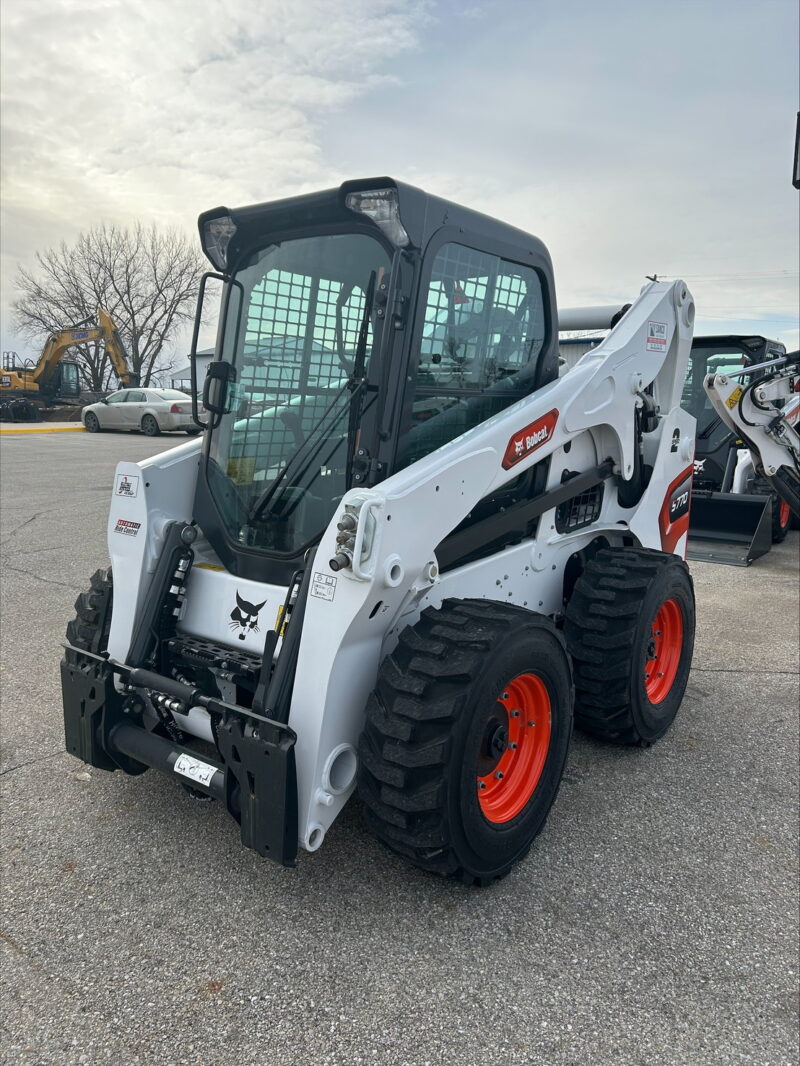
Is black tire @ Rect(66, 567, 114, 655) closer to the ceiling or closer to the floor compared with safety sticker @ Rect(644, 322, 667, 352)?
closer to the floor

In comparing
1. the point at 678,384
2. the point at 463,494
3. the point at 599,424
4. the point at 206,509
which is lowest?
the point at 206,509

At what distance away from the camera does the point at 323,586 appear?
2551mm

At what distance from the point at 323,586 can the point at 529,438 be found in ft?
3.73

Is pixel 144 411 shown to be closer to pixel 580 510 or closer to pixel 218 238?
pixel 218 238

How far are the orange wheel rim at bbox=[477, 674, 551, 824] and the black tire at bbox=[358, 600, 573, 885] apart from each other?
10 cm

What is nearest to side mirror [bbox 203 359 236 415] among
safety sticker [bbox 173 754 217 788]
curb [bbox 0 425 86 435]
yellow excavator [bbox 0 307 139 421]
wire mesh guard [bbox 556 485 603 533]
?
safety sticker [bbox 173 754 217 788]

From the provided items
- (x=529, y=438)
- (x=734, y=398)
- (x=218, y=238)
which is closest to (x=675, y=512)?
(x=529, y=438)

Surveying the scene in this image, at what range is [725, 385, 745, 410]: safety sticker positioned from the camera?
6.68 meters

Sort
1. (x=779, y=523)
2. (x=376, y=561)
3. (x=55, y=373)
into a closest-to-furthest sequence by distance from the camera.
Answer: (x=376, y=561) → (x=779, y=523) → (x=55, y=373)

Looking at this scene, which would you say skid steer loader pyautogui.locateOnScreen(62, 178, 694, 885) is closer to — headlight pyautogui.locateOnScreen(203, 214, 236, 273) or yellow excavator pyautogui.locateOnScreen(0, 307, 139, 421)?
headlight pyautogui.locateOnScreen(203, 214, 236, 273)

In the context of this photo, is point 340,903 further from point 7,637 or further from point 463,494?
point 7,637

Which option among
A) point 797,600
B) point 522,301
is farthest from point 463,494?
point 797,600

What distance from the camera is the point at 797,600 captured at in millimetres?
6625

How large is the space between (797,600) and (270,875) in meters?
5.49
